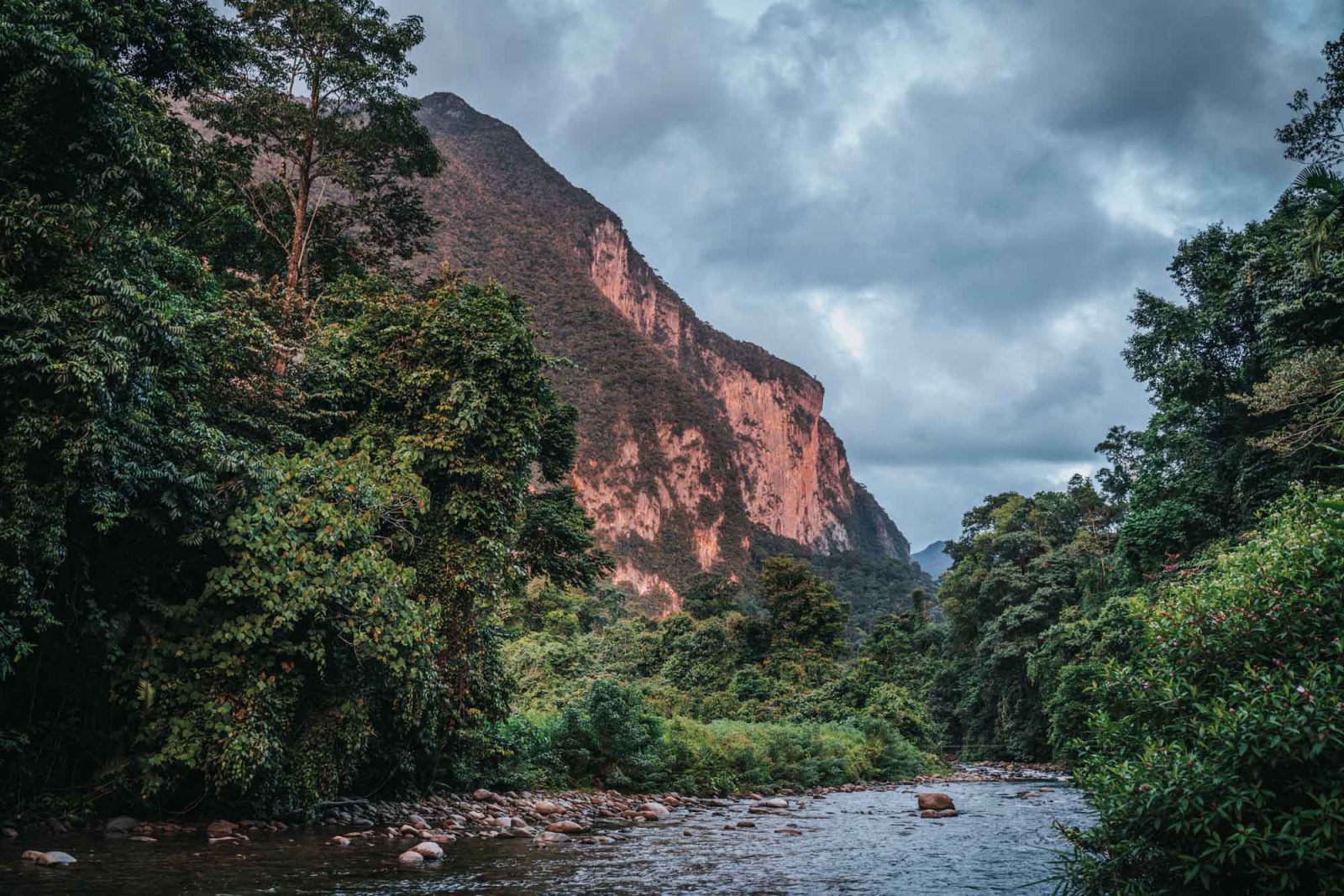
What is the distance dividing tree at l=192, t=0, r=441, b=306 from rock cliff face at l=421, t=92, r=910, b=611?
150ft

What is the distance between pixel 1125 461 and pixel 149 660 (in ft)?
116

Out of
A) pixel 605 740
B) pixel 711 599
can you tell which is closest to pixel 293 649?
pixel 605 740

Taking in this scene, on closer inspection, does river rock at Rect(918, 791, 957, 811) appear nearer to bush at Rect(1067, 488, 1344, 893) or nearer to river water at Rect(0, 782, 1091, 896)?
river water at Rect(0, 782, 1091, 896)

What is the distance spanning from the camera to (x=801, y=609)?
129 feet

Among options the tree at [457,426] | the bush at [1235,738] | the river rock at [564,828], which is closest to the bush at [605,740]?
the tree at [457,426]

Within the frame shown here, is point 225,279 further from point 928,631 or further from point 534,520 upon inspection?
point 928,631

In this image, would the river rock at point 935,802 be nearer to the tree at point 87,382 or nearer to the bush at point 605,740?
the bush at point 605,740

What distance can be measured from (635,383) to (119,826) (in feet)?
313

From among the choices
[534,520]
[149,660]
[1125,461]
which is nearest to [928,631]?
[1125,461]

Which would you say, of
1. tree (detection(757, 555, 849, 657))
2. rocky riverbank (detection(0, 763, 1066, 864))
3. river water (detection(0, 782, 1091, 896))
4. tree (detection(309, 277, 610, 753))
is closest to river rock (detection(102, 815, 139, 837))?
rocky riverbank (detection(0, 763, 1066, 864))

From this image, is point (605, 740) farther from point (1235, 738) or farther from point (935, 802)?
point (1235, 738)

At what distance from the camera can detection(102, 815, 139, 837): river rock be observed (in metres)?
8.48

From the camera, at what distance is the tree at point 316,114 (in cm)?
1717

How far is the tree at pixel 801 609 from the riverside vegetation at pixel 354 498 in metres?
15.4
